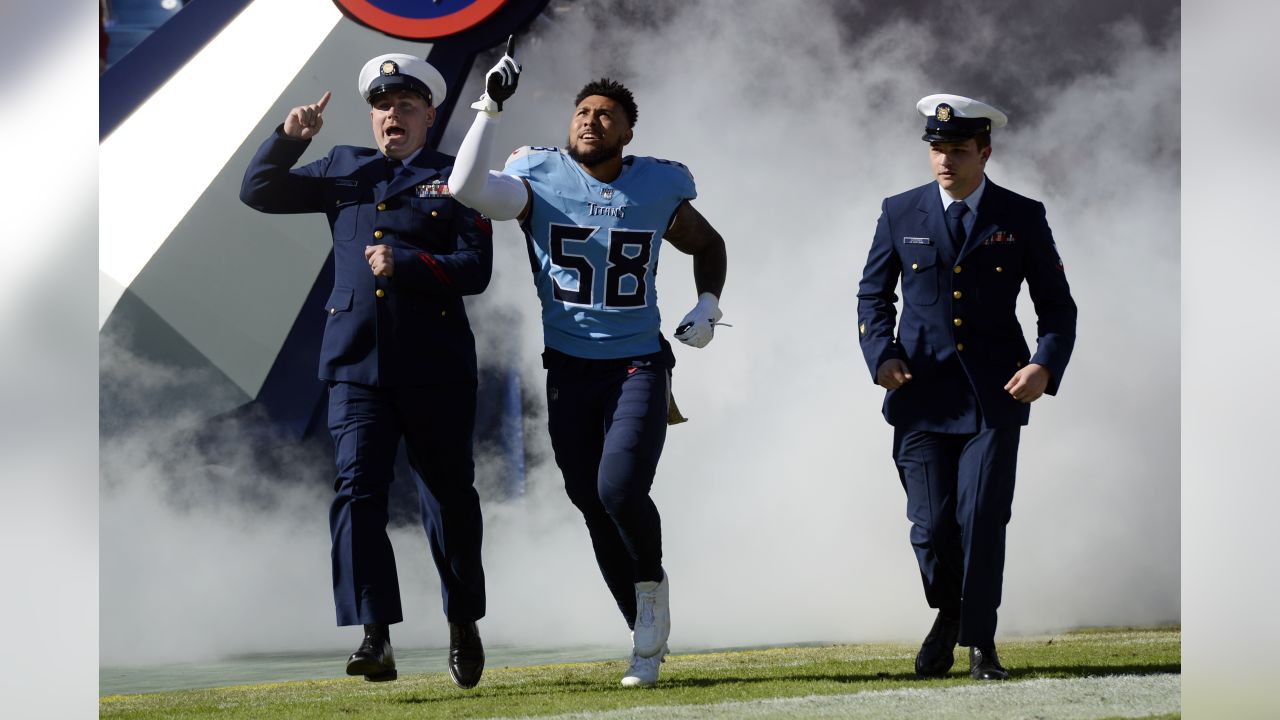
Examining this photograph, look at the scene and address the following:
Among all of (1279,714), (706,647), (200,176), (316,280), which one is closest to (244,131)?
(200,176)

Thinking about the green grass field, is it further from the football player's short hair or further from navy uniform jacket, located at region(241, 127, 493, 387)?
the football player's short hair

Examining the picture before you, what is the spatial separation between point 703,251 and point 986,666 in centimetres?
Answer: 156

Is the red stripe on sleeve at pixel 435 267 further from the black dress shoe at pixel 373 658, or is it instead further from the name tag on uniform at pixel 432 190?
the black dress shoe at pixel 373 658

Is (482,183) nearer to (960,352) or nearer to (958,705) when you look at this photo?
(960,352)

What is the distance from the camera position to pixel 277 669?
5078mm

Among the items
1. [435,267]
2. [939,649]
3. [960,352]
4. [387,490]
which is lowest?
[939,649]

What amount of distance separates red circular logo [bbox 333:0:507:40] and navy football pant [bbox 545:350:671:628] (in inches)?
55.3

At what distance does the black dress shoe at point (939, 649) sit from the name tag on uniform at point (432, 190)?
2029 mm

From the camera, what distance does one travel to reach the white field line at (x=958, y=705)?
13.7 ft

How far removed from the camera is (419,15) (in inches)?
206

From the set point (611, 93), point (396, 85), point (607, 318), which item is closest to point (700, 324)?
point (607, 318)

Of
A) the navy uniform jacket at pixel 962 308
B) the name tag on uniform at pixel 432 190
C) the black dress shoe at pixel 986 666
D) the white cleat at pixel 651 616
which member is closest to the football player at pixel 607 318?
the white cleat at pixel 651 616

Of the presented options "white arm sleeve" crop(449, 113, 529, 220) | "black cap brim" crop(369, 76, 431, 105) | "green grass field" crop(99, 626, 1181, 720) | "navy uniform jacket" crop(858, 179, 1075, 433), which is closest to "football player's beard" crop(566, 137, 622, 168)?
→ "white arm sleeve" crop(449, 113, 529, 220)

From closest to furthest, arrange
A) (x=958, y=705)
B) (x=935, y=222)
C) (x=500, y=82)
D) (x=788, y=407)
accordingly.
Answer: (x=500, y=82), (x=958, y=705), (x=935, y=222), (x=788, y=407)
